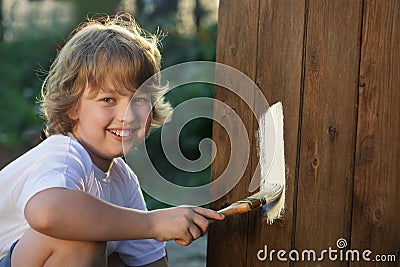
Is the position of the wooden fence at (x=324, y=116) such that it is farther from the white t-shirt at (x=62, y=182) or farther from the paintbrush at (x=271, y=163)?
the white t-shirt at (x=62, y=182)

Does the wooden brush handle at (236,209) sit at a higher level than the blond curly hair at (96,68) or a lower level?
lower

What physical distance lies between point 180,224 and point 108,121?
404 mm

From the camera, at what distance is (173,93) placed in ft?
19.0

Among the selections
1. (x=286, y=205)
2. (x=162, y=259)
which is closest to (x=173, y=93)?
(x=162, y=259)

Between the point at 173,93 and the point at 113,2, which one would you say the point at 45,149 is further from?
the point at 113,2

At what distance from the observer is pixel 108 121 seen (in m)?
2.15

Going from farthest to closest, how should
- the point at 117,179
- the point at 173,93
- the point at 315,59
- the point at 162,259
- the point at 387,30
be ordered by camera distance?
the point at 173,93
the point at 162,259
the point at 117,179
the point at 315,59
the point at 387,30

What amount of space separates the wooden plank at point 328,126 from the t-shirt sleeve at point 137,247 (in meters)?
0.58

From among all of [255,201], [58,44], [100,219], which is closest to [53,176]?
[100,219]

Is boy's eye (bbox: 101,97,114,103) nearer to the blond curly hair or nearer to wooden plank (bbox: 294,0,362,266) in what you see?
the blond curly hair

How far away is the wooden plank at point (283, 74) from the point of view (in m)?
2.11

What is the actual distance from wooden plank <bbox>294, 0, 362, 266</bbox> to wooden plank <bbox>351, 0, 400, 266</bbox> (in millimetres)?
26

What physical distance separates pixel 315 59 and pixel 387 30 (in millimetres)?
221

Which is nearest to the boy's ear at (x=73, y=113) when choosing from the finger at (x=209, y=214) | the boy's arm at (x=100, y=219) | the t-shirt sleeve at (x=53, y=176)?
the t-shirt sleeve at (x=53, y=176)
